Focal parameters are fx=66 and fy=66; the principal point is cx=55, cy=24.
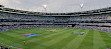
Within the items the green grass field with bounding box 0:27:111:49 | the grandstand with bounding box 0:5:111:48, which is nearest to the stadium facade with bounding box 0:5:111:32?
the grandstand with bounding box 0:5:111:48

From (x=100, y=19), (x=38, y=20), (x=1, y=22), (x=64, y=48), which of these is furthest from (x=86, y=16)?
(x=1, y=22)

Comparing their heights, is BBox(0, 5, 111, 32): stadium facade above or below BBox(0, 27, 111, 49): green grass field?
above

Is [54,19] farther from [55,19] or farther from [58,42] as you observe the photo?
[58,42]

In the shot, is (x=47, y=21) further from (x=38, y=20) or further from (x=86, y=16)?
(x=86, y=16)

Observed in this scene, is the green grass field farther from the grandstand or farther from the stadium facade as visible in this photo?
the stadium facade

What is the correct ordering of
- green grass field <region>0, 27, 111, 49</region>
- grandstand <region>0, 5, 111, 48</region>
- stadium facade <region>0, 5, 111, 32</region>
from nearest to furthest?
green grass field <region>0, 27, 111, 49</region> → grandstand <region>0, 5, 111, 48</region> → stadium facade <region>0, 5, 111, 32</region>

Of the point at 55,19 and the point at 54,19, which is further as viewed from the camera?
the point at 55,19

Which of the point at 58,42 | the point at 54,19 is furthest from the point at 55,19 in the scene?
the point at 58,42

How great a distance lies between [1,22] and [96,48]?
Result: 2518 inches

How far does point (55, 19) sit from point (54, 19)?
4.37 ft

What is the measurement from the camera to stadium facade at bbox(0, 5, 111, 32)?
53938 millimetres

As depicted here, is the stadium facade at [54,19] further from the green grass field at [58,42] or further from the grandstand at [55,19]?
the green grass field at [58,42]

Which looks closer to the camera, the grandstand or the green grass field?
the green grass field

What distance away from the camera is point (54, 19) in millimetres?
87750
